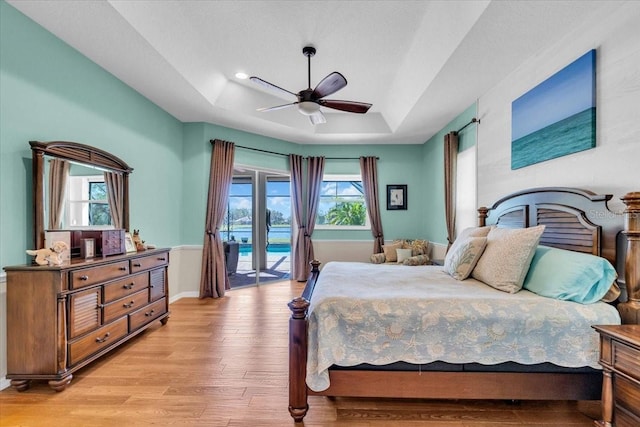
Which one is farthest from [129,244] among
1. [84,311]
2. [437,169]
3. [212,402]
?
[437,169]

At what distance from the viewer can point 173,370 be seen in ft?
8.08

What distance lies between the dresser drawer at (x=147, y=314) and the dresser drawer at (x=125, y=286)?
0.75ft

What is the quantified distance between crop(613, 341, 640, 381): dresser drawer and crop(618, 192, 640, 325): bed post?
37 centimetres

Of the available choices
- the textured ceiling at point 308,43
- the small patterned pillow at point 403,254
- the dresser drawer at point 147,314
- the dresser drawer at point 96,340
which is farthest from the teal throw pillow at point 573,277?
the dresser drawer at point 147,314

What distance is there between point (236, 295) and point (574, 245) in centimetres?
425

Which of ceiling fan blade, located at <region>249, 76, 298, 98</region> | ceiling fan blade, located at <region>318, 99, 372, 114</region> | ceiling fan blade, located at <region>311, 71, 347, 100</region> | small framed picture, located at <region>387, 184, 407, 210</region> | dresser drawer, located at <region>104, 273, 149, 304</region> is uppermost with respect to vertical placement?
ceiling fan blade, located at <region>249, 76, 298, 98</region>

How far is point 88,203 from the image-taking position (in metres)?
2.91

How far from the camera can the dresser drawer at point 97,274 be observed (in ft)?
7.49

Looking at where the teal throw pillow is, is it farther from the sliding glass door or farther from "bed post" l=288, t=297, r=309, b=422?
the sliding glass door

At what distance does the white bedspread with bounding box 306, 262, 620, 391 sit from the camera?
1747 mm

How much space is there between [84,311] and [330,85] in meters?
2.81

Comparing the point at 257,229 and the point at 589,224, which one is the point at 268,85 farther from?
the point at 257,229

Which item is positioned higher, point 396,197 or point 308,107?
point 308,107

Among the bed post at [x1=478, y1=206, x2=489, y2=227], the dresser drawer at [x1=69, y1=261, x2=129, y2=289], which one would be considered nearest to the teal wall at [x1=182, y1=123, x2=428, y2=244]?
the bed post at [x1=478, y1=206, x2=489, y2=227]
